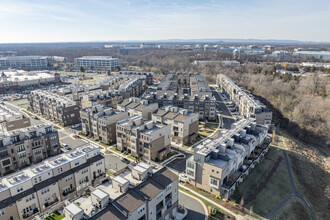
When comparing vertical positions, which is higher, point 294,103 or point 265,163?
point 294,103

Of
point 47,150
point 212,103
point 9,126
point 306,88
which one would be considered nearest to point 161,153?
point 47,150

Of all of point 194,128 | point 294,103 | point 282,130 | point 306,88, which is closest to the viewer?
point 194,128

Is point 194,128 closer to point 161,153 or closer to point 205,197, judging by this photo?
point 161,153

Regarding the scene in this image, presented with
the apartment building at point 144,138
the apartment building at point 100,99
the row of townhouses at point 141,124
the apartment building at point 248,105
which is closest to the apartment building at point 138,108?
the row of townhouses at point 141,124

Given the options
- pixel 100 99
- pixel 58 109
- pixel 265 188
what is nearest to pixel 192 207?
pixel 265 188

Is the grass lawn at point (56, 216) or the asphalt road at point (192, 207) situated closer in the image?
the grass lawn at point (56, 216)

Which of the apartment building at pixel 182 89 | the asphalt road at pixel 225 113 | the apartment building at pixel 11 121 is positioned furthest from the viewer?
the apartment building at pixel 182 89

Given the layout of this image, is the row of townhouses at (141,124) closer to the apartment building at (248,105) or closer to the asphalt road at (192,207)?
the asphalt road at (192,207)
